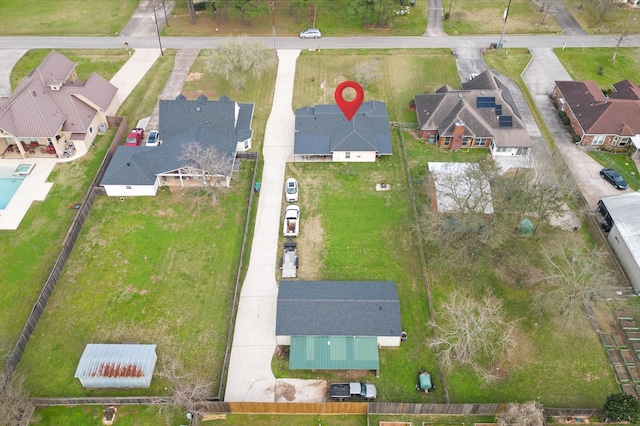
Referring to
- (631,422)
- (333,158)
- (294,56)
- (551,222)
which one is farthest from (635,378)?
(294,56)

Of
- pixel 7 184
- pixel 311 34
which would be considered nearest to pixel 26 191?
pixel 7 184

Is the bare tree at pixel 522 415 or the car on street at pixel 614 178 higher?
the car on street at pixel 614 178

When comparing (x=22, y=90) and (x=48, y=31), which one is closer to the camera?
(x=22, y=90)

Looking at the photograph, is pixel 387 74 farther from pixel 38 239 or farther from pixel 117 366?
pixel 117 366

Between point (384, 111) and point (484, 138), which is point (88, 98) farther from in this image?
point (484, 138)

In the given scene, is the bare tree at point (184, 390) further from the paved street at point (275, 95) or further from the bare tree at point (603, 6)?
the bare tree at point (603, 6)

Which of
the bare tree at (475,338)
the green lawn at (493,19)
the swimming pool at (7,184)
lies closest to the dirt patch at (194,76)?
the swimming pool at (7,184)
